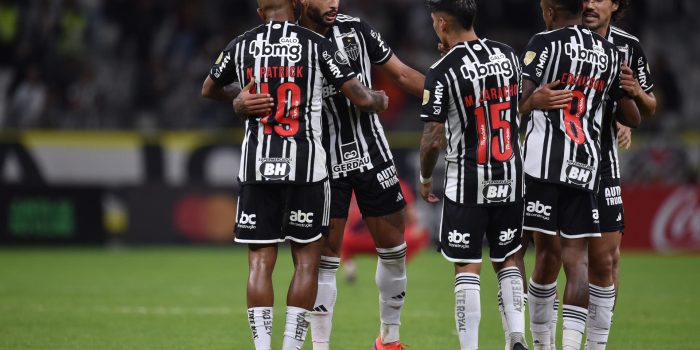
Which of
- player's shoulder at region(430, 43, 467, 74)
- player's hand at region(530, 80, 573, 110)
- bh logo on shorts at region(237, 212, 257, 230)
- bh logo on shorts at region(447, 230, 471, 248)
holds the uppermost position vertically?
player's shoulder at region(430, 43, 467, 74)

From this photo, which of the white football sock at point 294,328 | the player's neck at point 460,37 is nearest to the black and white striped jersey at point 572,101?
the player's neck at point 460,37

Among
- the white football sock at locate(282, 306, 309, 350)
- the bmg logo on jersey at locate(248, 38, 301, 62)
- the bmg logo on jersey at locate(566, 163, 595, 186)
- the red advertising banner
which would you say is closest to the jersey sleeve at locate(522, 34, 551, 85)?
the bmg logo on jersey at locate(566, 163, 595, 186)

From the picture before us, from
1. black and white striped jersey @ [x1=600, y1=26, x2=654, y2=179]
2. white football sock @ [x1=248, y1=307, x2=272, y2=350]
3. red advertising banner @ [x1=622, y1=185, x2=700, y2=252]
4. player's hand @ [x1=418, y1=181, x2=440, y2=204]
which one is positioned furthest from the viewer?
red advertising banner @ [x1=622, y1=185, x2=700, y2=252]

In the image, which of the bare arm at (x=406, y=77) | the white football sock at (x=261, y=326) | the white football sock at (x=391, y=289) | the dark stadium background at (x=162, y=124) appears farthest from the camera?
the dark stadium background at (x=162, y=124)

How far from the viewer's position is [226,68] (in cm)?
726

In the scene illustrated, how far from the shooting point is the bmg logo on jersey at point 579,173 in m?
7.25

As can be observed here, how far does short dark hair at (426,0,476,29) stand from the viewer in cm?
701

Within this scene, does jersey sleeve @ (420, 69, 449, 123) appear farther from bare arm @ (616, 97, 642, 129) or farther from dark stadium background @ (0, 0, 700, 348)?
dark stadium background @ (0, 0, 700, 348)

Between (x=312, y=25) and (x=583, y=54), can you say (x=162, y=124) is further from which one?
(x=583, y=54)

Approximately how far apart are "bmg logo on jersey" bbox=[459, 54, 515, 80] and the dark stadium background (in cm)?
1038

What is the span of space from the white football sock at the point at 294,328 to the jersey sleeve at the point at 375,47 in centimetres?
207

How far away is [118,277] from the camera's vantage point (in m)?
14.8

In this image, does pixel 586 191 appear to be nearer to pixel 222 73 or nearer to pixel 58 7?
pixel 222 73

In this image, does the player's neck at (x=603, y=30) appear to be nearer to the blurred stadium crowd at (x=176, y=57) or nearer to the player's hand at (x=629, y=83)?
the player's hand at (x=629, y=83)
